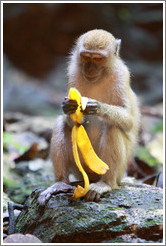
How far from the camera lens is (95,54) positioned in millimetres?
6797

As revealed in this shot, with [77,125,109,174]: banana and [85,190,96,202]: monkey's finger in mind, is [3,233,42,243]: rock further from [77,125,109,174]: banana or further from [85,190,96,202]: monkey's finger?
[77,125,109,174]: banana

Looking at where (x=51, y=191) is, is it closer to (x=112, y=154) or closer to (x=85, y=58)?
(x=112, y=154)

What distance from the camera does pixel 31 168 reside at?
32.8ft

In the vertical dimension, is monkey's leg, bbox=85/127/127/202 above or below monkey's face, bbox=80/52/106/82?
below

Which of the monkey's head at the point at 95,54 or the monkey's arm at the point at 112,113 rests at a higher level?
the monkey's head at the point at 95,54

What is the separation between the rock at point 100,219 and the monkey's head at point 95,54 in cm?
235

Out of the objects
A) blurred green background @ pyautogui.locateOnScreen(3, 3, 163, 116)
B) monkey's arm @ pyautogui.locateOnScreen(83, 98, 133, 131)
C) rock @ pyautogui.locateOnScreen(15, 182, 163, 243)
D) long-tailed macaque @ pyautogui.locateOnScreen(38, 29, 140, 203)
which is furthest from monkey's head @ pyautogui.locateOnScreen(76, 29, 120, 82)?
blurred green background @ pyautogui.locateOnScreen(3, 3, 163, 116)

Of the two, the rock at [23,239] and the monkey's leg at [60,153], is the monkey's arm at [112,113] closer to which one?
the monkey's leg at [60,153]

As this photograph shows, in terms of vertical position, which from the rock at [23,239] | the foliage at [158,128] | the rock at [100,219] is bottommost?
the rock at [23,239]

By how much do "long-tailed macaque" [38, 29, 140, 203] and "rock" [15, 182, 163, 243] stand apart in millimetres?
345

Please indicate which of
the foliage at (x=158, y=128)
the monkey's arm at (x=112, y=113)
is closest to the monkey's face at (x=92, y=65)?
the monkey's arm at (x=112, y=113)

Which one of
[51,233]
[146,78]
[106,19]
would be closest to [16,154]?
[51,233]

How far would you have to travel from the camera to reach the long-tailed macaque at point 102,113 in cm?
680

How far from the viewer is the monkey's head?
22.4 ft
